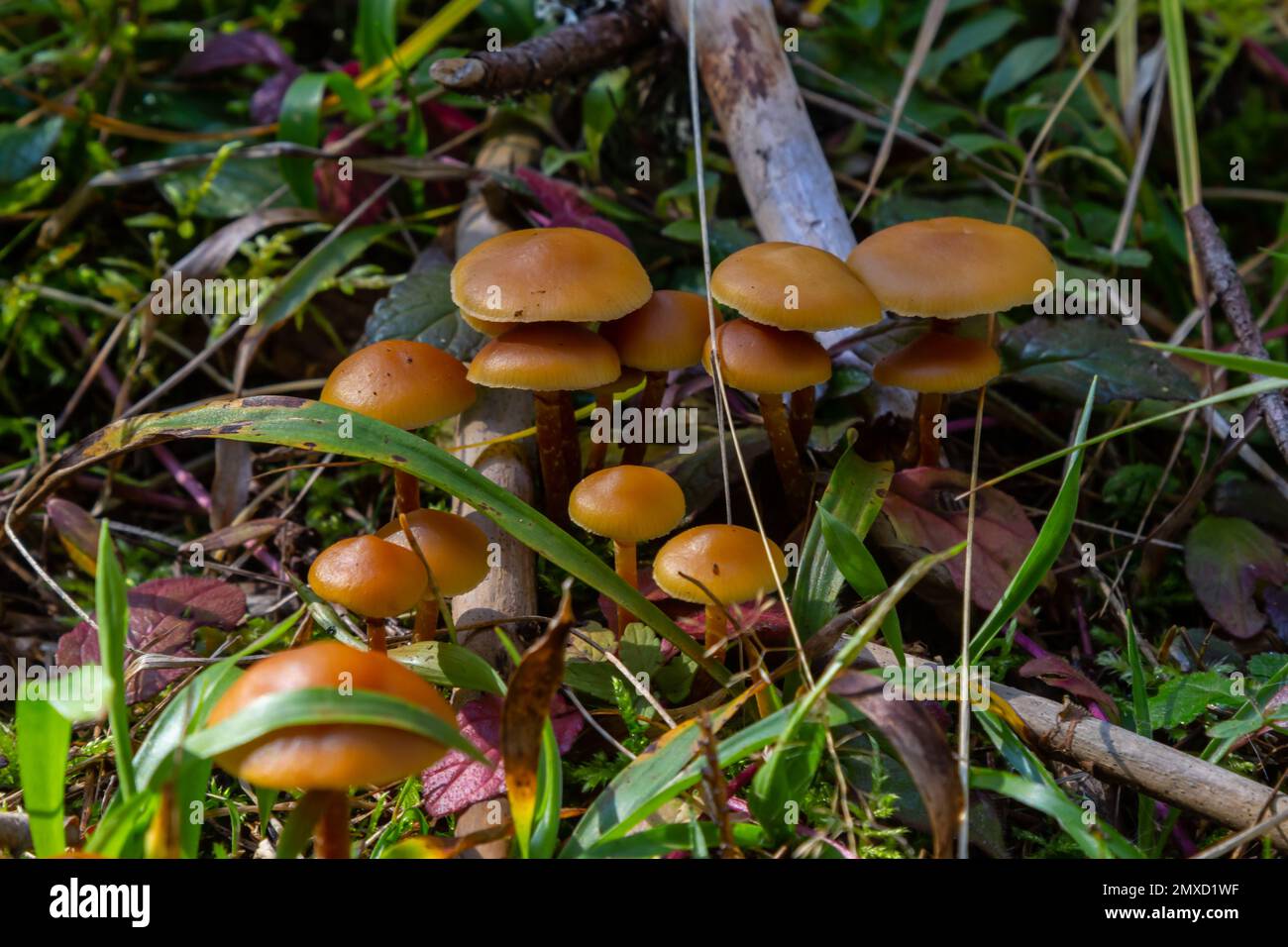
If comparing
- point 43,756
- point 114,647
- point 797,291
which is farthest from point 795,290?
point 43,756

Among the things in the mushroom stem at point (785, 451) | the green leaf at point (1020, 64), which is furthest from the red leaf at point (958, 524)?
the green leaf at point (1020, 64)

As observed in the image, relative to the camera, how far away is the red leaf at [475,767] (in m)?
1.62

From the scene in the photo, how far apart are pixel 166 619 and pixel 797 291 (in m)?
1.46

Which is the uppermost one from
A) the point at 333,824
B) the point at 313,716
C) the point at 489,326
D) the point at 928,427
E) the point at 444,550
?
the point at 489,326

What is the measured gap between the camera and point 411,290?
2.54 m

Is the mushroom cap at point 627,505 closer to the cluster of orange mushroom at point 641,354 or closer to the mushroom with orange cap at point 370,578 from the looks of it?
the cluster of orange mushroom at point 641,354

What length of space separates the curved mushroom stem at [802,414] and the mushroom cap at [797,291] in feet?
1.10

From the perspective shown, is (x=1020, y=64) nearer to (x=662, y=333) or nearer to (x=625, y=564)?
(x=662, y=333)

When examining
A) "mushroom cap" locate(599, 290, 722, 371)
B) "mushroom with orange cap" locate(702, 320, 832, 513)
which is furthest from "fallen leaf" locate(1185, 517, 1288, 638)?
"mushroom cap" locate(599, 290, 722, 371)

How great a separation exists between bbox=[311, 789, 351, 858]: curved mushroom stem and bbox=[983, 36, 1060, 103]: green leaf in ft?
10.2

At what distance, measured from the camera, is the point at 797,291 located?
1811 mm

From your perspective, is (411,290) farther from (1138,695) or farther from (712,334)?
(1138,695)
